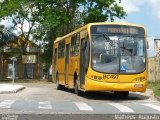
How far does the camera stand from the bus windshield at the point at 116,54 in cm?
2395

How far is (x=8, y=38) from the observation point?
219 ft

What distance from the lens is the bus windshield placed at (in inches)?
943

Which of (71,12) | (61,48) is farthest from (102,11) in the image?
(61,48)

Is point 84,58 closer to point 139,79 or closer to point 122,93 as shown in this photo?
point 139,79

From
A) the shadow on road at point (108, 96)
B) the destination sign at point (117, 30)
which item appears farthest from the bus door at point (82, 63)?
the destination sign at point (117, 30)

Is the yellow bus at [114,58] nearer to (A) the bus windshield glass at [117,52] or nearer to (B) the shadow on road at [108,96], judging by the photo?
(A) the bus windshield glass at [117,52]

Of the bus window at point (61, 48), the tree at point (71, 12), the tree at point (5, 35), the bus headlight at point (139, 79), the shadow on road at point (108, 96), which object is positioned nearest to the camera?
the bus headlight at point (139, 79)

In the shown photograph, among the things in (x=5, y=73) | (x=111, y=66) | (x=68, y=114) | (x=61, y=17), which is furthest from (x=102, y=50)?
(x=5, y=73)

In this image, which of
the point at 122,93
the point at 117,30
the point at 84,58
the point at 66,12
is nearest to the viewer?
the point at 117,30

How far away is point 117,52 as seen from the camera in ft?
79.0

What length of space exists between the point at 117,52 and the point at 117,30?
116 cm

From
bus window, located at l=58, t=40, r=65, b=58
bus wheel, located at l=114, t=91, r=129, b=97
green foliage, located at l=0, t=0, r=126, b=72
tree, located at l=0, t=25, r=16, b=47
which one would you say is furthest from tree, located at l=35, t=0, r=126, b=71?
bus wheel, located at l=114, t=91, r=129, b=97

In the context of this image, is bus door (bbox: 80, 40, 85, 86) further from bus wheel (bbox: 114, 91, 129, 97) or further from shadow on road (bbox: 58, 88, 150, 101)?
bus wheel (bbox: 114, 91, 129, 97)

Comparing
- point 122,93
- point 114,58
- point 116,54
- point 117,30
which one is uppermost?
point 117,30
